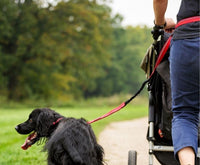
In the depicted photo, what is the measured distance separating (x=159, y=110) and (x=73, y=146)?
0.87 m

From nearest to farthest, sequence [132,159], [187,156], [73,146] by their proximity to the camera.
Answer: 1. [187,156]
2. [73,146]
3. [132,159]

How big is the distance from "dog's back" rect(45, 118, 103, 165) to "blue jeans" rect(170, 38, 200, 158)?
922 millimetres

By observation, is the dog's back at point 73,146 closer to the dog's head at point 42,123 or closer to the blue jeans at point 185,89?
the dog's head at point 42,123

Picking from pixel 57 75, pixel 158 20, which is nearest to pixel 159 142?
pixel 158 20

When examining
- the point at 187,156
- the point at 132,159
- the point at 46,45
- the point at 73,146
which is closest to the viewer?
the point at 187,156

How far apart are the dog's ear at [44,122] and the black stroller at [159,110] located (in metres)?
0.97

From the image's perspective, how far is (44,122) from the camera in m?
3.56

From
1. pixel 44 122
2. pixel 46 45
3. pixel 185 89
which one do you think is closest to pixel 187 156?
pixel 185 89

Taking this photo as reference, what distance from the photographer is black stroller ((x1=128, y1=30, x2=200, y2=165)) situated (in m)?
2.86

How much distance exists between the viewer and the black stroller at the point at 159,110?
2.86 metres

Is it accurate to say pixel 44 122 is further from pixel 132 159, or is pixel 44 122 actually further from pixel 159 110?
pixel 159 110

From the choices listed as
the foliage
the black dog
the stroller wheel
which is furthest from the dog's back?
the foliage

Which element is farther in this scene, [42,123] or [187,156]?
[42,123]

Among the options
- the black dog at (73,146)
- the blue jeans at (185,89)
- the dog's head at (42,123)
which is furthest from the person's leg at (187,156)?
the dog's head at (42,123)
